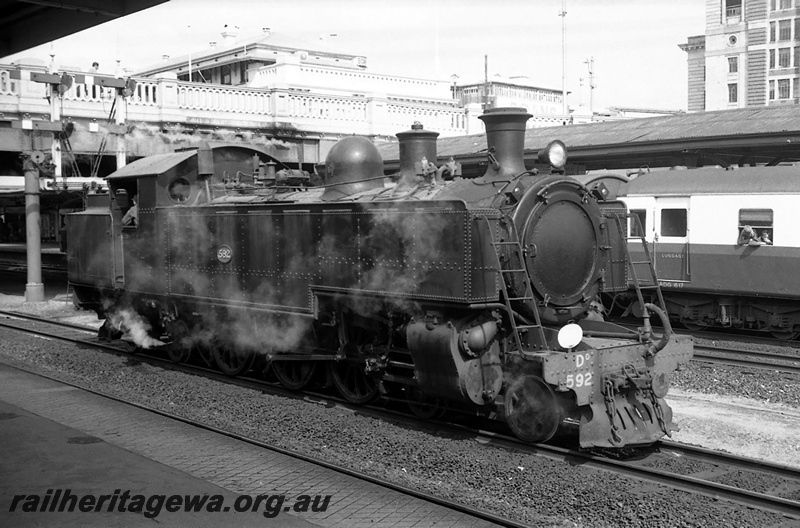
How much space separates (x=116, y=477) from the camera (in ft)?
23.0

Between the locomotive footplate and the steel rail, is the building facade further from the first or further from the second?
the locomotive footplate

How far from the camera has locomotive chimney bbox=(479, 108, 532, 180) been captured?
8.79 metres

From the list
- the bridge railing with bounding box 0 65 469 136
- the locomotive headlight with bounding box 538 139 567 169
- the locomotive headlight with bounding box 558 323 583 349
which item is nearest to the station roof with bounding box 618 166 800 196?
the locomotive headlight with bounding box 538 139 567 169

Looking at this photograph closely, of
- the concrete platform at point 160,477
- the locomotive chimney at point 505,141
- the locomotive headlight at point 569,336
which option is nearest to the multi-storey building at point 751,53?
the locomotive chimney at point 505,141

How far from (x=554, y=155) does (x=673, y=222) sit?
847cm

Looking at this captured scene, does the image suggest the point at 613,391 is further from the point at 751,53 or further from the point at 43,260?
the point at 751,53

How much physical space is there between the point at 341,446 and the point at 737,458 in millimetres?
3866

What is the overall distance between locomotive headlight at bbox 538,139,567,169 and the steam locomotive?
0.02 metres

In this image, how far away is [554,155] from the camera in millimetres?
9070

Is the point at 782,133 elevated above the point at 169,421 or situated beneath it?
elevated above

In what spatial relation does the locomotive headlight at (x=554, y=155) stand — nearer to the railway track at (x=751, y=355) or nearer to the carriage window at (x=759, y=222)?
the railway track at (x=751, y=355)

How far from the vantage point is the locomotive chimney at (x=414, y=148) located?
31.3 feet

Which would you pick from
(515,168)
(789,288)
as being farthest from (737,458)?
(789,288)

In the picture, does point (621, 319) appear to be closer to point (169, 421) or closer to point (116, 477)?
point (169, 421)
